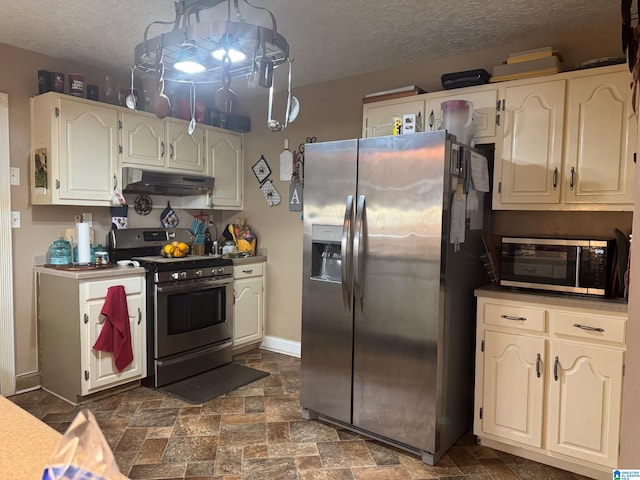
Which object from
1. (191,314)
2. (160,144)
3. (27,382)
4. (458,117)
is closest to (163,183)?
(160,144)

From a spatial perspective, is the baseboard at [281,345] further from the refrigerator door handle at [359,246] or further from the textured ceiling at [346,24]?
the textured ceiling at [346,24]

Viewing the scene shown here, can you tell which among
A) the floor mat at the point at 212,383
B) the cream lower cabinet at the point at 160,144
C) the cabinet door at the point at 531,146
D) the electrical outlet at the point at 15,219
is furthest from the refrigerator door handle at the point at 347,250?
the electrical outlet at the point at 15,219

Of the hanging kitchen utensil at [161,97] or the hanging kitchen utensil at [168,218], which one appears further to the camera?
the hanging kitchen utensil at [168,218]

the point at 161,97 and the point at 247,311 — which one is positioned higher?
the point at 161,97

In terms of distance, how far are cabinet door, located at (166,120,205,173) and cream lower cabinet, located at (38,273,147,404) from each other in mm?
1123

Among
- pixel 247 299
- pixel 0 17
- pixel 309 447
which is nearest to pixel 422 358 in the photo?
pixel 309 447

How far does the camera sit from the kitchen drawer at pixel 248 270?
410 centimetres

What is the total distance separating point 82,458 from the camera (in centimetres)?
65

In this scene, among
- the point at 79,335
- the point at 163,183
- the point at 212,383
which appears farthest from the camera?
the point at 163,183

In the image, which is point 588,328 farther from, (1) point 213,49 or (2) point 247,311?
(2) point 247,311

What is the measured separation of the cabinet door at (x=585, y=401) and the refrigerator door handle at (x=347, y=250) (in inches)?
45.1

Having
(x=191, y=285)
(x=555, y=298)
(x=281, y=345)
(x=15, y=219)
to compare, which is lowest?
(x=281, y=345)

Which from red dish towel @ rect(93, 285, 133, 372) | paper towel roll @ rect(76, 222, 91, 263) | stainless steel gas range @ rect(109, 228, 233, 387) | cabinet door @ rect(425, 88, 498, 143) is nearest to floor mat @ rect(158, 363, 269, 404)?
stainless steel gas range @ rect(109, 228, 233, 387)

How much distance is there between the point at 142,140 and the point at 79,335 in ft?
5.23
